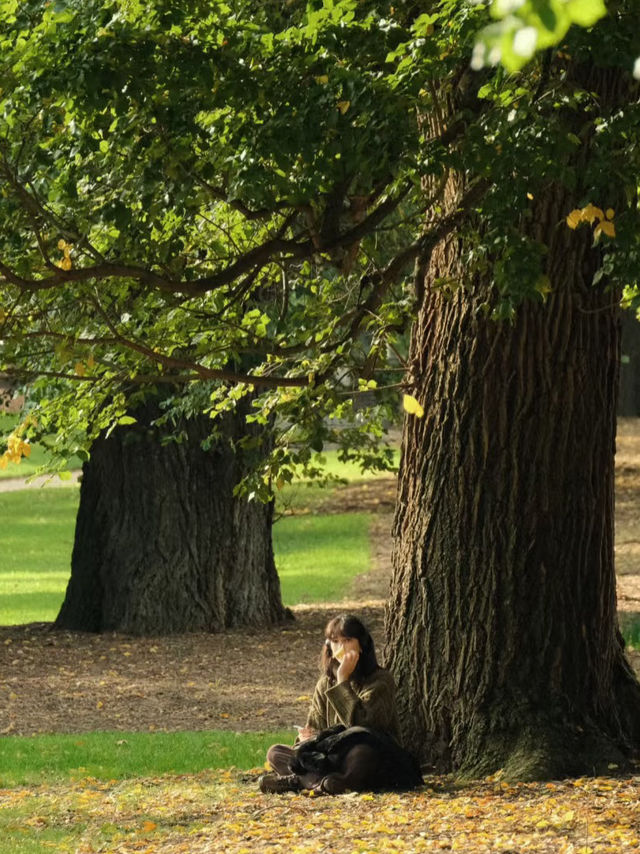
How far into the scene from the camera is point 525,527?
23.4ft

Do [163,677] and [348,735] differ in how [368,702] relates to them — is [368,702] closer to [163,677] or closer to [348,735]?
[348,735]

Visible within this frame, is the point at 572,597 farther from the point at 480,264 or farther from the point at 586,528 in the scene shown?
the point at 480,264

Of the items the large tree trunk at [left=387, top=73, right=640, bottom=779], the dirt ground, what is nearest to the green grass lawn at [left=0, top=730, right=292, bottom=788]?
the dirt ground

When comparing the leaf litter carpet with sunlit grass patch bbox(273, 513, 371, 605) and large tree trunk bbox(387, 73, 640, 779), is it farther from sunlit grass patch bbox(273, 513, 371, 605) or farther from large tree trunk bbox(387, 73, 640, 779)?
sunlit grass patch bbox(273, 513, 371, 605)

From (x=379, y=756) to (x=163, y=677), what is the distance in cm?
523

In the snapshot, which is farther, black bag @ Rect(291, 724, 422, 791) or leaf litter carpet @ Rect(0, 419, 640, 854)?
black bag @ Rect(291, 724, 422, 791)

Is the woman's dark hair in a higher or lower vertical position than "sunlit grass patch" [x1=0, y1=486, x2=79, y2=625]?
higher

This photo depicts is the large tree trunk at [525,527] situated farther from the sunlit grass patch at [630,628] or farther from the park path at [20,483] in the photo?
the park path at [20,483]

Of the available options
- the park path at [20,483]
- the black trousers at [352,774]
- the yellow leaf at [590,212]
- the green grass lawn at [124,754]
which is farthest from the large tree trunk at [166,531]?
the park path at [20,483]

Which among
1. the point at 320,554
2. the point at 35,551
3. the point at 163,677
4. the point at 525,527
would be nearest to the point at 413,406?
the point at 525,527

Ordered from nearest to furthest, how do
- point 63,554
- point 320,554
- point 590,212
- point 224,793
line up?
point 590,212
point 224,793
point 320,554
point 63,554

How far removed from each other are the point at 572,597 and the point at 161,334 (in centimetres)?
261

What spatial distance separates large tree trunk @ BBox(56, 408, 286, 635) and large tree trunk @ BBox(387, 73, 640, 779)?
653cm

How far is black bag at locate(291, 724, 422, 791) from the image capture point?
6.82 m
